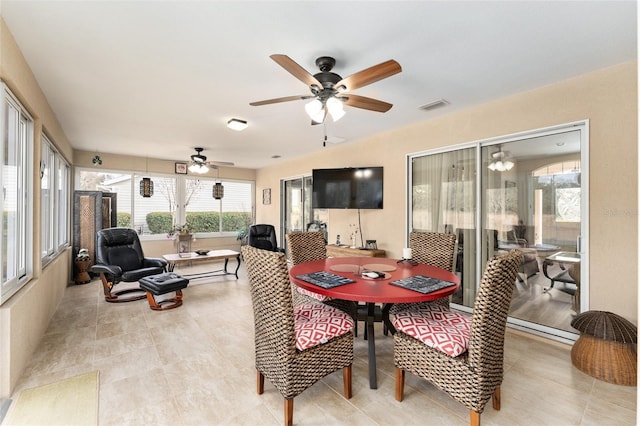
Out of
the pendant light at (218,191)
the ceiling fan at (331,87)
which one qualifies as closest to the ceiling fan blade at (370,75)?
the ceiling fan at (331,87)

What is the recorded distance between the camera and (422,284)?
6.66ft

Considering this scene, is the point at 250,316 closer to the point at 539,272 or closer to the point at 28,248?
the point at 28,248

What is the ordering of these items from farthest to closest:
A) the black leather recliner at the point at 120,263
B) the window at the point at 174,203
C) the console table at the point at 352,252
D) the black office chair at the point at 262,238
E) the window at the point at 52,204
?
the window at the point at 174,203 → the black office chair at the point at 262,238 → the console table at the point at 352,252 → the black leather recliner at the point at 120,263 → the window at the point at 52,204

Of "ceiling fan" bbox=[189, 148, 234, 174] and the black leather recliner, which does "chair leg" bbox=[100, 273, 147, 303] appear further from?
"ceiling fan" bbox=[189, 148, 234, 174]

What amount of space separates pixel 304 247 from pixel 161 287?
197 cm

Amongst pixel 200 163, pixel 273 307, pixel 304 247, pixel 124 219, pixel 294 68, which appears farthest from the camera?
pixel 124 219

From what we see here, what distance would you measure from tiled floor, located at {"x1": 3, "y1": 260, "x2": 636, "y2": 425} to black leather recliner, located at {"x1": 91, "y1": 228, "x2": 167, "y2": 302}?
81 centimetres

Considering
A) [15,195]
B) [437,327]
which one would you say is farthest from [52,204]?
[437,327]

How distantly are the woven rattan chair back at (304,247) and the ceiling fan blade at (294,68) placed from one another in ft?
5.42

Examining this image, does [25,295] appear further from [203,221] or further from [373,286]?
Answer: [203,221]

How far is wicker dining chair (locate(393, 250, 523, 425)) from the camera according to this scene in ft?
5.29

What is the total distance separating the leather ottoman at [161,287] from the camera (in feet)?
12.1

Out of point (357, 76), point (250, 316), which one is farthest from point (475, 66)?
point (250, 316)

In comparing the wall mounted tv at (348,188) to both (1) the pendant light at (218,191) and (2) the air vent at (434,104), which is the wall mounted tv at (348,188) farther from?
(1) the pendant light at (218,191)
